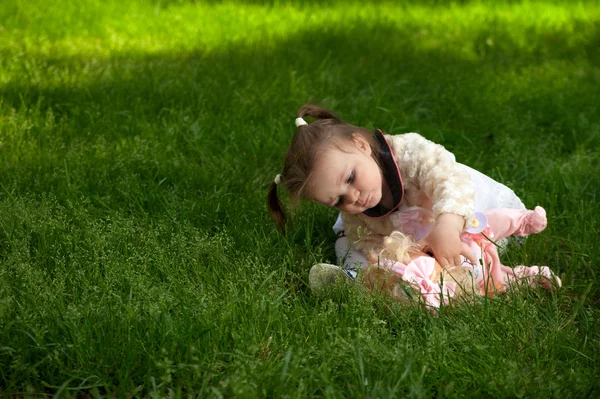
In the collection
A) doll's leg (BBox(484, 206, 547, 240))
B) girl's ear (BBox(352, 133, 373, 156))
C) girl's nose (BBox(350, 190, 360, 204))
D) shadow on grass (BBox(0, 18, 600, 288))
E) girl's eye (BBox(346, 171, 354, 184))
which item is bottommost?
shadow on grass (BBox(0, 18, 600, 288))

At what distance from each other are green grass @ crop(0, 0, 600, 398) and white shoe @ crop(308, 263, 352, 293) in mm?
64

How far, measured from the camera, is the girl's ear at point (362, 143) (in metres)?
3.07

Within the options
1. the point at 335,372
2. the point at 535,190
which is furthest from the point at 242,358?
the point at 535,190

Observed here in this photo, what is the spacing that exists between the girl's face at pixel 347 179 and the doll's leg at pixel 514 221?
21.2 inches

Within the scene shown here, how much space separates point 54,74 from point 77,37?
1029 millimetres

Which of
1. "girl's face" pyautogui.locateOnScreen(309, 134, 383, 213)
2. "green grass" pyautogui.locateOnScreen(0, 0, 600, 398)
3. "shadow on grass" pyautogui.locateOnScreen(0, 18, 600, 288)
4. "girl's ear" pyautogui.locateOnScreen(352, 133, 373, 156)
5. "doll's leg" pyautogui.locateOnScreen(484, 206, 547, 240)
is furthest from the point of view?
"shadow on grass" pyautogui.locateOnScreen(0, 18, 600, 288)

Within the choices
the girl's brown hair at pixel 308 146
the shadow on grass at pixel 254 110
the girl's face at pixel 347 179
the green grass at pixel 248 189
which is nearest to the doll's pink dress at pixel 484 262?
the green grass at pixel 248 189

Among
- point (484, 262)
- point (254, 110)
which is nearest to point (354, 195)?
point (484, 262)

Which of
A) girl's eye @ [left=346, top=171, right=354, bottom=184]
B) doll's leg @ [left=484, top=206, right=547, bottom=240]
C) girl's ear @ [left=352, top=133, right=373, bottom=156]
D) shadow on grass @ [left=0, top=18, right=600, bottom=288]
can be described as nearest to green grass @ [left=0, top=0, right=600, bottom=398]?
shadow on grass @ [left=0, top=18, right=600, bottom=288]

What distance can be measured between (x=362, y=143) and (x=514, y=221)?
29.0 inches

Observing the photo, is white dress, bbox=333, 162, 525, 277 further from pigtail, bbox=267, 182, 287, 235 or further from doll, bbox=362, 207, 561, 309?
pigtail, bbox=267, 182, 287, 235

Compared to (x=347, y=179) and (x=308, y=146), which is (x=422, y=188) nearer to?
(x=347, y=179)

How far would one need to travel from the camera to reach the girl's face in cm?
292

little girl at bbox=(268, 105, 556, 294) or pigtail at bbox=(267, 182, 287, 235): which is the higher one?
little girl at bbox=(268, 105, 556, 294)
